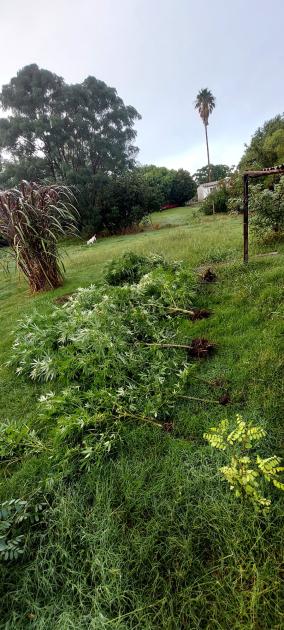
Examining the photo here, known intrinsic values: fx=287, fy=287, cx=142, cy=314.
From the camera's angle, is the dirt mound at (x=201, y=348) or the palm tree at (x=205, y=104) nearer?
the dirt mound at (x=201, y=348)

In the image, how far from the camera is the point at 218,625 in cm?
91

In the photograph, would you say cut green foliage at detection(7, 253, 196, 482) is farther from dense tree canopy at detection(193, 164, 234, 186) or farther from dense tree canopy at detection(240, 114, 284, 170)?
dense tree canopy at detection(193, 164, 234, 186)

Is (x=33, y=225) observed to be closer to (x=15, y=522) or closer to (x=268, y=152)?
(x=15, y=522)

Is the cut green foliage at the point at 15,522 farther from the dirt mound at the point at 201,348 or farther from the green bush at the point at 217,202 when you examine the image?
the green bush at the point at 217,202

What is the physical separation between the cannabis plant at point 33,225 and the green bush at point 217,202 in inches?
493

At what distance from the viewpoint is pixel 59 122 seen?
16.4m

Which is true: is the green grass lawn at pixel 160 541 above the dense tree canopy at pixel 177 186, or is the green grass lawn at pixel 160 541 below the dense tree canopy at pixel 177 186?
below

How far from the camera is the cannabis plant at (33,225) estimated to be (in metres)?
4.20

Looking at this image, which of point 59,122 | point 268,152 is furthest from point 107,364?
point 59,122

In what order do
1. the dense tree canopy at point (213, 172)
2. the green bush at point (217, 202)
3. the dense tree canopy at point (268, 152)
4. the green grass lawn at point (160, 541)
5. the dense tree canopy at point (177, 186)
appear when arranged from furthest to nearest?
1. the dense tree canopy at point (213, 172)
2. the dense tree canopy at point (177, 186)
3. the green bush at point (217, 202)
4. the dense tree canopy at point (268, 152)
5. the green grass lawn at point (160, 541)

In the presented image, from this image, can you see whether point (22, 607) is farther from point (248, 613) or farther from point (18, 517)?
point (248, 613)

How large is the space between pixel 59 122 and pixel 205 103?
2458cm

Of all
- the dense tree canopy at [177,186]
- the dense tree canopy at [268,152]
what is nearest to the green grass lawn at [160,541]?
the dense tree canopy at [268,152]

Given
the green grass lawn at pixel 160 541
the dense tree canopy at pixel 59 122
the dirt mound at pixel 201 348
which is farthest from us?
the dense tree canopy at pixel 59 122
